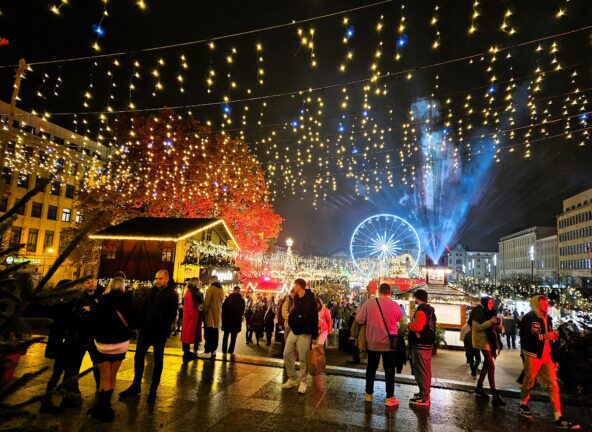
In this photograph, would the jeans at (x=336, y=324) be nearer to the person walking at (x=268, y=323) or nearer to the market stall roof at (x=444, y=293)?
the market stall roof at (x=444, y=293)

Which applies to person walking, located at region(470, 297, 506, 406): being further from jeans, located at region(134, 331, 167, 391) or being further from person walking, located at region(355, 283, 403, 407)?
jeans, located at region(134, 331, 167, 391)

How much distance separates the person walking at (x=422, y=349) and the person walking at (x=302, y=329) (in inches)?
64.9

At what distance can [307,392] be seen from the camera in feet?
20.8

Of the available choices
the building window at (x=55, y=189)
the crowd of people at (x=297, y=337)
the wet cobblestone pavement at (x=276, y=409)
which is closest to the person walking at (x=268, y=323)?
the wet cobblestone pavement at (x=276, y=409)

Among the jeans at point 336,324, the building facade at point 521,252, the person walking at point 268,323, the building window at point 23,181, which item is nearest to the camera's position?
the person walking at point 268,323

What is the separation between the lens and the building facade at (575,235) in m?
64.6

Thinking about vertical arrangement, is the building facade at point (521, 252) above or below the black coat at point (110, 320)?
above

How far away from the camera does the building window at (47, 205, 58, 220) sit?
127ft

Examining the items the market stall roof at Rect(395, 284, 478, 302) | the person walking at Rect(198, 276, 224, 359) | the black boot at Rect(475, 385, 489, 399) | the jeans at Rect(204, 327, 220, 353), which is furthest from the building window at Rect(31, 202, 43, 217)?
the black boot at Rect(475, 385, 489, 399)

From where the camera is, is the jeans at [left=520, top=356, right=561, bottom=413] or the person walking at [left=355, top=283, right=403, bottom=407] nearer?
the jeans at [left=520, top=356, right=561, bottom=413]

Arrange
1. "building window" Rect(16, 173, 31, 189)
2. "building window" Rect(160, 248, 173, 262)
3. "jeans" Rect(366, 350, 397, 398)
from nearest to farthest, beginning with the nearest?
"jeans" Rect(366, 350, 397, 398), "building window" Rect(160, 248, 173, 262), "building window" Rect(16, 173, 31, 189)

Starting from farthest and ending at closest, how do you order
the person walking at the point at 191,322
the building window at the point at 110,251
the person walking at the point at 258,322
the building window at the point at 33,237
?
the building window at the point at 33,237
the building window at the point at 110,251
the person walking at the point at 258,322
the person walking at the point at 191,322

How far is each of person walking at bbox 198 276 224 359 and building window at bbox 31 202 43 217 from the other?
36.5 metres

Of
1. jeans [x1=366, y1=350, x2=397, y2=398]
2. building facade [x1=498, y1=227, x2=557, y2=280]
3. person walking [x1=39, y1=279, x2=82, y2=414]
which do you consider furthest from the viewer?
building facade [x1=498, y1=227, x2=557, y2=280]
